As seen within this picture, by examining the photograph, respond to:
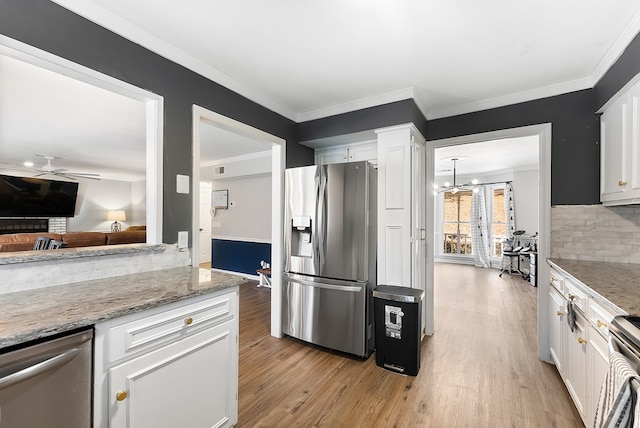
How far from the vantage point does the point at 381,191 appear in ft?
9.00

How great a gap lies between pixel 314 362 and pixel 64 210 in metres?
7.70

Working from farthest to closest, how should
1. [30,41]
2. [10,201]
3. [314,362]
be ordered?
[10,201] → [314,362] → [30,41]

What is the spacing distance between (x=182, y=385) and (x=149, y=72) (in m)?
1.85

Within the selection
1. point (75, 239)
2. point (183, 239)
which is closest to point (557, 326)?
point (183, 239)

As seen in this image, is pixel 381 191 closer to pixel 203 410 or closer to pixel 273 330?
pixel 273 330

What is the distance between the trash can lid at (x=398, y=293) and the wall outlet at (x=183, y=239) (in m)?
1.58

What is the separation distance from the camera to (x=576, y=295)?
176cm

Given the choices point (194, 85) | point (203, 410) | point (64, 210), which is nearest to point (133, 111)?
point (194, 85)

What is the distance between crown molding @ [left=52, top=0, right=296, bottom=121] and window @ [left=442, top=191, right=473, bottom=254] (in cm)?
701

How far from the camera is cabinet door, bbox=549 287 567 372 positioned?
207cm

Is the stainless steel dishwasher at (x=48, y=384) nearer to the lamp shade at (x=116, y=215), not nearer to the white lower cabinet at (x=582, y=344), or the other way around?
the white lower cabinet at (x=582, y=344)

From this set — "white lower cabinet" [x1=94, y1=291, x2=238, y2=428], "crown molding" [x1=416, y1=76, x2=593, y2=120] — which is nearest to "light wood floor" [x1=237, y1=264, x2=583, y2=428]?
"white lower cabinet" [x1=94, y1=291, x2=238, y2=428]

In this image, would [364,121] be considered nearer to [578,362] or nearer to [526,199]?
[578,362]

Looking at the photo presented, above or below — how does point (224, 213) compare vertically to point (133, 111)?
below
